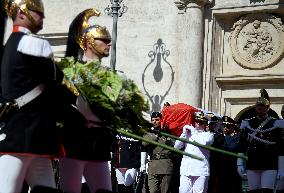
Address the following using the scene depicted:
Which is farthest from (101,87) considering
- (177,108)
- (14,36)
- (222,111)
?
(222,111)

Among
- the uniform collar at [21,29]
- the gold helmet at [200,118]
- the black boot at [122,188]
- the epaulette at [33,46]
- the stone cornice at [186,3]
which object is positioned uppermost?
the stone cornice at [186,3]

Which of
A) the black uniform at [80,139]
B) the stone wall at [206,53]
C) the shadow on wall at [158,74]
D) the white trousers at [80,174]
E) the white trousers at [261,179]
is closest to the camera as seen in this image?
the black uniform at [80,139]

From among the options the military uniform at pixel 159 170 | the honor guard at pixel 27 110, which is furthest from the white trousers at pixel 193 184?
the honor guard at pixel 27 110

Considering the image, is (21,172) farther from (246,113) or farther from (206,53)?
(246,113)

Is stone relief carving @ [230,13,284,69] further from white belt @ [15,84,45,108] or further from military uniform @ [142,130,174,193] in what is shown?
white belt @ [15,84,45,108]

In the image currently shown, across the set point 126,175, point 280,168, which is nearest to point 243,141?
point 280,168

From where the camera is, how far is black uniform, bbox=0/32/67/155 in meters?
5.42

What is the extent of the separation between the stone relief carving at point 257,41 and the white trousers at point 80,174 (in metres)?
16.0

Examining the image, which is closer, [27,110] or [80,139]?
[27,110]

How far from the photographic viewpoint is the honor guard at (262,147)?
36.8 ft

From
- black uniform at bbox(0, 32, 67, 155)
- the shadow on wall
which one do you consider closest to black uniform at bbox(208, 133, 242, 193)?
the shadow on wall

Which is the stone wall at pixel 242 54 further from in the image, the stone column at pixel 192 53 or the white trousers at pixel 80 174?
the white trousers at pixel 80 174

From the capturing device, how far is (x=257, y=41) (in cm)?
2214

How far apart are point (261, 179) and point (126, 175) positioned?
4.21 m
